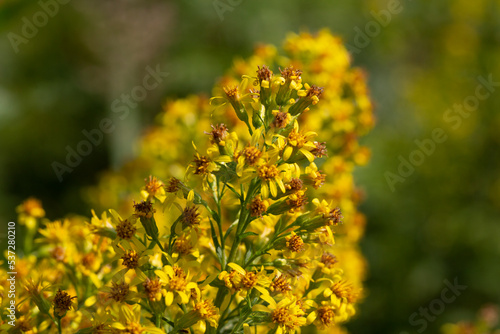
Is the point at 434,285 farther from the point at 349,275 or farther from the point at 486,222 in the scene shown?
the point at 349,275

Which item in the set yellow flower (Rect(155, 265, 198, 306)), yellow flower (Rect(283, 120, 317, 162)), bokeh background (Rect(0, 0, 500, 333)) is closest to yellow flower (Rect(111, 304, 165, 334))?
yellow flower (Rect(155, 265, 198, 306))

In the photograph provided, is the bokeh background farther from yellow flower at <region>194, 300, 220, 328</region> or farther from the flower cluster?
yellow flower at <region>194, 300, 220, 328</region>

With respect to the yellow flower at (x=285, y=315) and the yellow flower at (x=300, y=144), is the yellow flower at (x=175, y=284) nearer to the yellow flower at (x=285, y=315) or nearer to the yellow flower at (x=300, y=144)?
the yellow flower at (x=285, y=315)

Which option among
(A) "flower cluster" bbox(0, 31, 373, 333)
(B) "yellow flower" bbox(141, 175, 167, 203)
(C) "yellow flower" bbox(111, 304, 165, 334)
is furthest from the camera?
(B) "yellow flower" bbox(141, 175, 167, 203)

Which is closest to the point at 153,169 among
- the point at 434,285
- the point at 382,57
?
the point at 434,285

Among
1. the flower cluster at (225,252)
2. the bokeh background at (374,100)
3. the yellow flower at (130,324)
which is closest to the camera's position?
the yellow flower at (130,324)

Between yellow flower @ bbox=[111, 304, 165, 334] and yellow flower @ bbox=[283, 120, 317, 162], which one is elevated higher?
yellow flower @ bbox=[283, 120, 317, 162]

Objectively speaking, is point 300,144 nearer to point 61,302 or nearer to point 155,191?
point 155,191

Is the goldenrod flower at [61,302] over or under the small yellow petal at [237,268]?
under

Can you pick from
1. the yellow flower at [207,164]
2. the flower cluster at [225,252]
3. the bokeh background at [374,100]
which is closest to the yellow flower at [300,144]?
the flower cluster at [225,252]

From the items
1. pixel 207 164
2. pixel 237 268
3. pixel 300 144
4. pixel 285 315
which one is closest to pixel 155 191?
pixel 207 164
